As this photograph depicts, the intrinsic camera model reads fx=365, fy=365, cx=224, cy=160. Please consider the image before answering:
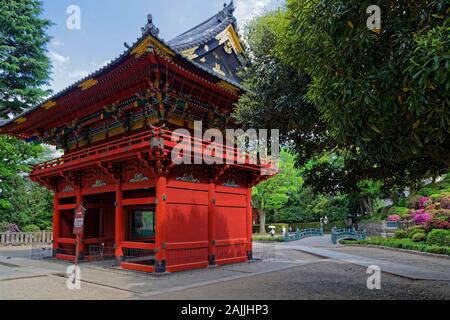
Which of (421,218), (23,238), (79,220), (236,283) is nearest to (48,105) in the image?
(79,220)

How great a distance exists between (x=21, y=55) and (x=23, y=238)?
1603 cm

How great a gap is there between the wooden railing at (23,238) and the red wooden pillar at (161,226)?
766 inches

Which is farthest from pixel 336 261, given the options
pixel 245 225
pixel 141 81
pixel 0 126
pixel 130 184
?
pixel 0 126

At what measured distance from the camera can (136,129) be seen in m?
16.2

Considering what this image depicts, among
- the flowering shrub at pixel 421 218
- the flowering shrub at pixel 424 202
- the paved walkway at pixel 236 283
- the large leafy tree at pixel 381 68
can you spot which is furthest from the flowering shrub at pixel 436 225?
the large leafy tree at pixel 381 68

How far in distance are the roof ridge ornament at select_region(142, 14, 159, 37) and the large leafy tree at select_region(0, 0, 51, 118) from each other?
23248 millimetres

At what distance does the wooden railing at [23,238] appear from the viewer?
89.9 ft

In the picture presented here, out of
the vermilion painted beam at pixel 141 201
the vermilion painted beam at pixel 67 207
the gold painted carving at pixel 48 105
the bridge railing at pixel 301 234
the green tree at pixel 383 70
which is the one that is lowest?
the bridge railing at pixel 301 234

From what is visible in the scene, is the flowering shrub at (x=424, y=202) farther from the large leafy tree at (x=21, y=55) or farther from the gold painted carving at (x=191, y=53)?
A: the large leafy tree at (x=21, y=55)

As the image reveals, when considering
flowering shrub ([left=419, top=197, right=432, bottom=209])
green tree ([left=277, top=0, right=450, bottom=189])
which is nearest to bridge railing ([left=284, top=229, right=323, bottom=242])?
flowering shrub ([left=419, top=197, right=432, bottom=209])

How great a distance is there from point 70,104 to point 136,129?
3.79 metres

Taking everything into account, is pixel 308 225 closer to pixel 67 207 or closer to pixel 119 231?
pixel 67 207

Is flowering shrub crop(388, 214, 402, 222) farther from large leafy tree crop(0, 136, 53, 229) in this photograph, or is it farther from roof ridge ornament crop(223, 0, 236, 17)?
large leafy tree crop(0, 136, 53, 229)

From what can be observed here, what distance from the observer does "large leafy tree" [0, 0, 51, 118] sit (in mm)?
30469
